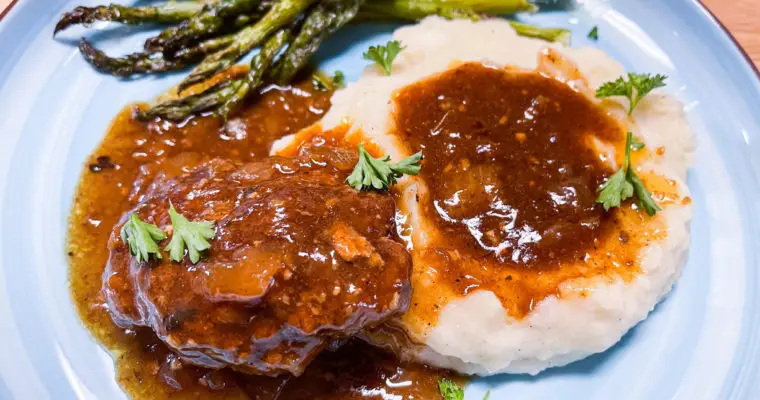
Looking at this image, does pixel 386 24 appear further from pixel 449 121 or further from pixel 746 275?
pixel 746 275

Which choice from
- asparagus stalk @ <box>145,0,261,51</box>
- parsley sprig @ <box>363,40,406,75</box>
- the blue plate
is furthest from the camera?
asparagus stalk @ <box>145,0,261,51</box>

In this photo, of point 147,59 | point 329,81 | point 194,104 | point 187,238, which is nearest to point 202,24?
point 147,59

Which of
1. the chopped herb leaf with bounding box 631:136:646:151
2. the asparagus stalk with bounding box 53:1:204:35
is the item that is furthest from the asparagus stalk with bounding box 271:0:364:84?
the chopped herb leaf with bounding box 631:136:646:151

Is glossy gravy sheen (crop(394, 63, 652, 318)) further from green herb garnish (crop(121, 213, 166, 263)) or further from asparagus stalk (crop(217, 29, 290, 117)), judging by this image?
green herb garnish (crop(121, 213, 166, 263))

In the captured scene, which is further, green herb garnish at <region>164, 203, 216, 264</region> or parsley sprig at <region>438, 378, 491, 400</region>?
parsley sprig at <region>438, 378, 491, 400</region>

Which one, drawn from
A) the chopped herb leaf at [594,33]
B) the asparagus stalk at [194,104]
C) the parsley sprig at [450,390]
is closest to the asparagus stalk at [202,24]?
the asparagus stalk at [194,104]

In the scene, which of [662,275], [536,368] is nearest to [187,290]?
[536,368]

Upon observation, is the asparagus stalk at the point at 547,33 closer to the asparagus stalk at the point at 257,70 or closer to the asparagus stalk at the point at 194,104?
the asparagus stalk at the point at 257,70

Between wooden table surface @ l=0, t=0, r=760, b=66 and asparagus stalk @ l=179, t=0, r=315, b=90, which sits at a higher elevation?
asparagus stalk @ l=179, t=0, r=315, b=90
